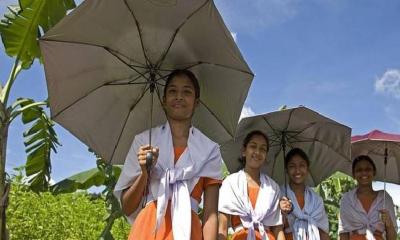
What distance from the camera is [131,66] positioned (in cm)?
380

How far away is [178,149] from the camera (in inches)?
131

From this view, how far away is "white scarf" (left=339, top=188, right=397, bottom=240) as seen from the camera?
5293mm

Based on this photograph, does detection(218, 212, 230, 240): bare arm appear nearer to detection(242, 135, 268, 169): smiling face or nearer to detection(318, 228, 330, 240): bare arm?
detection(242, 135, 268, 169): smiling face

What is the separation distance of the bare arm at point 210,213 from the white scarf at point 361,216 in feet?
8.61

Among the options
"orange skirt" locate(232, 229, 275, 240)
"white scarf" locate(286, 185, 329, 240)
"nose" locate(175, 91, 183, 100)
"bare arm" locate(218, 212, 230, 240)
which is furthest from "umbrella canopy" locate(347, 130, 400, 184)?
"nose" locate(175, 91, 183, 100)

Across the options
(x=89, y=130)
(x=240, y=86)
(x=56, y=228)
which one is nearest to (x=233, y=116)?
(x=240, y=86)

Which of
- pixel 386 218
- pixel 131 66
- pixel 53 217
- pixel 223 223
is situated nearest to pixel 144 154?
pixel 131 66

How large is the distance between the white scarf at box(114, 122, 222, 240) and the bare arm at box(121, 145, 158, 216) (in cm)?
6

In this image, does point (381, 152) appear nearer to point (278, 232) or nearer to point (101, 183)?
point (278, 232)

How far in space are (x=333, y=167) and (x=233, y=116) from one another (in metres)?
1.95

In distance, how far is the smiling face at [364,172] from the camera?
5.43 metres

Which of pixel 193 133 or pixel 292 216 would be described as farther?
pixel 292 216

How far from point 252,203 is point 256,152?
1.41 feet

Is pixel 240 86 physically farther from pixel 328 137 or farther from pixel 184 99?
pixel 328 137
